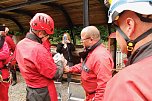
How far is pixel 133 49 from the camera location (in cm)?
124

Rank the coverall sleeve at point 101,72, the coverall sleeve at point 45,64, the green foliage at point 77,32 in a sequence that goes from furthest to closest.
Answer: the green foliage at point 77,32 < the coverall sleeve at point 45,64 < the coverall sleeve at point 101,72

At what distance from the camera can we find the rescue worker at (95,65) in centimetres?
298

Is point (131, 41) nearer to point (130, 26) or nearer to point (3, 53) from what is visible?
point (130, 26)

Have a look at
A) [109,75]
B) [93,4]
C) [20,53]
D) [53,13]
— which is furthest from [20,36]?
[109,75]

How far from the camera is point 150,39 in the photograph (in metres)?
1.15

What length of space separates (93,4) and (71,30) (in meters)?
2.11

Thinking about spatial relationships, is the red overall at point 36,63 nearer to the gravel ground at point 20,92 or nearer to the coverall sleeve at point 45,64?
the coverall sleeve at point 45,64

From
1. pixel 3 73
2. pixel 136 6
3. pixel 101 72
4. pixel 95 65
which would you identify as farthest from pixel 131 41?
pixel 3 73

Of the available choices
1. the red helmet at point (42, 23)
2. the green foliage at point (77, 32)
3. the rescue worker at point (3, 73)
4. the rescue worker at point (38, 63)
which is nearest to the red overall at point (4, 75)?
the rescue worker at point (3, 73)

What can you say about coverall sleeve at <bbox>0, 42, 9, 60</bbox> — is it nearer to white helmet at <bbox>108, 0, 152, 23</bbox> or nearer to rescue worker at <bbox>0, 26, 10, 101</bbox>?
rescue worker at <bbox>0, 26, 10, 101</bbox>

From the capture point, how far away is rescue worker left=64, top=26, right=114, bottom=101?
2.98 m

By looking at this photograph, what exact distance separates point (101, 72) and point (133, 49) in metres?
1.80

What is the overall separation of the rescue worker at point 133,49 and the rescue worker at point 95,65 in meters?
1.64

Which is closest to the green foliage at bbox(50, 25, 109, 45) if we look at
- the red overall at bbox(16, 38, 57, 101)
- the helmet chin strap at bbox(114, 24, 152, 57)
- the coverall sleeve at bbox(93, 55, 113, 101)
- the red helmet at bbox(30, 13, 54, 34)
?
the red helmet at bbox(30, 13, 54, 34)
